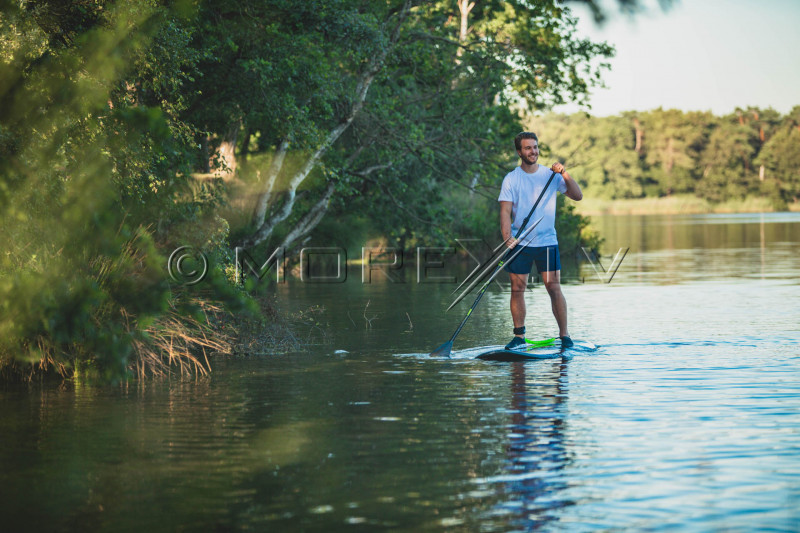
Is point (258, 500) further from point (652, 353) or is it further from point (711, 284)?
point (711, 284)

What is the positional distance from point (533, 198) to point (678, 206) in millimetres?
106649

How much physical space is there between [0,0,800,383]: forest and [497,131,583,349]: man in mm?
1631

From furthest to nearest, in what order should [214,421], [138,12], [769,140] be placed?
[769,140]
[138,12]
[214,421]

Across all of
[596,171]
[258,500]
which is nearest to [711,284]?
[258,500]

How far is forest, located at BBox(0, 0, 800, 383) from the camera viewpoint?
31.0 ft

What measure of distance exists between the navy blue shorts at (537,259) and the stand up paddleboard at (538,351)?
84 centimetres

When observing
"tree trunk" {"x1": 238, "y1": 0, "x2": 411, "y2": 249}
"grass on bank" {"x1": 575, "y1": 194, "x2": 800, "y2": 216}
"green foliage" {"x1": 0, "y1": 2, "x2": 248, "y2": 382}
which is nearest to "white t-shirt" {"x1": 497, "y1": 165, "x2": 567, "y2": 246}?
"green foliage" {"x1": 0, "y1": 2, "x2": 248, "y2": 382}

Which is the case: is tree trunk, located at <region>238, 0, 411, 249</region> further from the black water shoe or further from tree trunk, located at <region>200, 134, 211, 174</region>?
the black water shoe

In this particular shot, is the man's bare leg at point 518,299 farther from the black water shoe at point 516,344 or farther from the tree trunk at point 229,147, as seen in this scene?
the tree trunk at point 229,147

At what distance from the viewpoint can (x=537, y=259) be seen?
11797mm

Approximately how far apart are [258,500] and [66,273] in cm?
456

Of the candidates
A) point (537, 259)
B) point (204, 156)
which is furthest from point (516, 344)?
point (204, 156)

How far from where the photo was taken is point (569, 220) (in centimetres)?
3403
